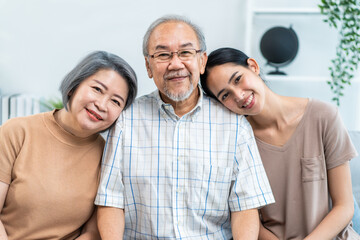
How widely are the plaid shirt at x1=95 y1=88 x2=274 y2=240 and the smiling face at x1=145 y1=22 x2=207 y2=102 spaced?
0.10 m

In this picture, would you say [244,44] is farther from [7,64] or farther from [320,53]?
[7,64]

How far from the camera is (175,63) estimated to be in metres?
1.58

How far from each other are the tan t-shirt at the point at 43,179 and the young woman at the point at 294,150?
0.67 m

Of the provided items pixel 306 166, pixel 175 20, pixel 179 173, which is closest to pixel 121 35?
pixel 175 20

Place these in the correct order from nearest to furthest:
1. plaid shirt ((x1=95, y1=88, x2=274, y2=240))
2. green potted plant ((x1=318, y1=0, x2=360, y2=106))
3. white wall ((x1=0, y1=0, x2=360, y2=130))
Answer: plaid shirt ((x1=95, y1=88, x2=274, y2=240)) → green potted plant ((x1=318, y1=0, x2=360, y2=106)) → white wall ((x1=0, y1=0, x2=360, y2=130))

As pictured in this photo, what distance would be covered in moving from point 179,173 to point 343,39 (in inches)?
71.3

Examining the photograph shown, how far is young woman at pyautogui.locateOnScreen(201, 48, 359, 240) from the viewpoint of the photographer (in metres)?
1.68

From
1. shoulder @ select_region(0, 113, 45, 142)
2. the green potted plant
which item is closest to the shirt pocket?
shoulder @ select_region(0, 113, 45, 142)

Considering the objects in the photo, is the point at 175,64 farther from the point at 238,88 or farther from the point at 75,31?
the point at 75,31

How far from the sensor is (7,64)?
3.27 meters

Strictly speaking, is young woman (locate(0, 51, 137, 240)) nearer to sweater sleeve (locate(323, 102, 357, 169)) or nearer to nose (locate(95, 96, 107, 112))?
nose (locate(95, 96, 107, 112))

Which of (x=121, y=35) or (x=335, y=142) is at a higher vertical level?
(x=121, y=35)

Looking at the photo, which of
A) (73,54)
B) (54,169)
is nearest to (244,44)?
(73,54)

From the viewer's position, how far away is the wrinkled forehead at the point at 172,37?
1.60 m
